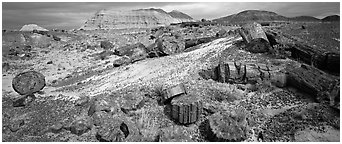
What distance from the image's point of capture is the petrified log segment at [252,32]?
41.1 ft

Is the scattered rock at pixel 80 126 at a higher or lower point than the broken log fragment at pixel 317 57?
lower

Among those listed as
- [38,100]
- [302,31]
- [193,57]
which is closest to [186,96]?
[193,57]

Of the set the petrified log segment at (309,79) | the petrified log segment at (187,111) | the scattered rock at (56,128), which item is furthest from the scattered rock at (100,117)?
the petrified log segment at (309,79)

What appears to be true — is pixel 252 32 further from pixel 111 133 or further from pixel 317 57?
pixel 111 133

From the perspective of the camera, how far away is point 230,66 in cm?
1042

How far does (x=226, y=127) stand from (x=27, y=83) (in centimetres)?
827

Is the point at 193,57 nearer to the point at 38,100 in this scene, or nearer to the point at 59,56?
the point at 38,100

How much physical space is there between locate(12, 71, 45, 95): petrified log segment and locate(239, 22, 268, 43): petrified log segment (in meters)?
9.04

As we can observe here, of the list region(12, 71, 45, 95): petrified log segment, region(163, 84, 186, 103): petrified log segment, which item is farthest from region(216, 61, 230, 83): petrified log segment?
region(12, 71, 45, 95): petrified log segment

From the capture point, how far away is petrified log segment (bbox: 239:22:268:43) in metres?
12.5

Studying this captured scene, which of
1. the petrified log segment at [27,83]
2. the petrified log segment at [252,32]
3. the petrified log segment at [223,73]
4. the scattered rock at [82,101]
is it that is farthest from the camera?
the petrified log segment at [252,32]

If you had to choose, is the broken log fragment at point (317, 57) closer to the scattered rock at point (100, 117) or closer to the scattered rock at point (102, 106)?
the scattered rock at point (102, 106)

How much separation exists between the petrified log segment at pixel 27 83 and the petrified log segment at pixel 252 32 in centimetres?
904

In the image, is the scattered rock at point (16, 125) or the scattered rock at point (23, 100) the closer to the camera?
the scattered rock at point (16, 125)
